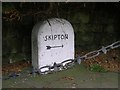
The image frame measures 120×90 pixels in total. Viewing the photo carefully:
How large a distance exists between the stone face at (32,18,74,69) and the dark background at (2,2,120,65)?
1.44 feet

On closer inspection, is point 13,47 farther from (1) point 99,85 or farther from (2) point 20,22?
(1) point 99,85

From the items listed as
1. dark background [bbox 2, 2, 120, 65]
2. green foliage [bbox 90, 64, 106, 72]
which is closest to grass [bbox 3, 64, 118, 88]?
green foliage [bbox 90, 64, 106, 72]

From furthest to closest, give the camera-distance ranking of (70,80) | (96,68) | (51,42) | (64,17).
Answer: (64,17) → (96,68) → (51,42) → (70,80)

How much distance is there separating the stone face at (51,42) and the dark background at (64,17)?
44 centimetres

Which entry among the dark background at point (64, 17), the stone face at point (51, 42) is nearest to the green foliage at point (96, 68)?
the stone face at point (51, 42)

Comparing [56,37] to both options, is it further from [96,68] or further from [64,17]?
[64,17]

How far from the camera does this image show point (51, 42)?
574cm

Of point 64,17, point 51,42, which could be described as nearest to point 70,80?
point 51,42

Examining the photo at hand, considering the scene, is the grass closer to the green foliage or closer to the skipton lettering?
the green foliage

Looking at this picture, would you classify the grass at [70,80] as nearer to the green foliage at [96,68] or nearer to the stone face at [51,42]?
the green foliage at [96,68]

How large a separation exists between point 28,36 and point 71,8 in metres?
1.17

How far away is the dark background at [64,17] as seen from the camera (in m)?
6.17

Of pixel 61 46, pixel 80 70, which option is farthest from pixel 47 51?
pixel 80 70

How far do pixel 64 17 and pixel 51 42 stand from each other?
1264mm
